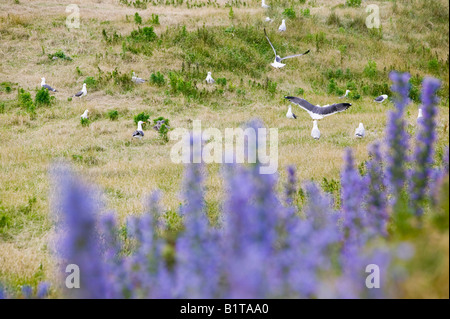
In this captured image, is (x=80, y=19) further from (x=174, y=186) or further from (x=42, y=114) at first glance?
(x=174, y=186)

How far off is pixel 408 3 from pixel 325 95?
12.4 meters

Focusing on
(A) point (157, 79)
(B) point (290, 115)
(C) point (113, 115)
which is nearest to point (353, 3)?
(A) point (157, 79)

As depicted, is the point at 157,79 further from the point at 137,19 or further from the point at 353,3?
the point at 353,3

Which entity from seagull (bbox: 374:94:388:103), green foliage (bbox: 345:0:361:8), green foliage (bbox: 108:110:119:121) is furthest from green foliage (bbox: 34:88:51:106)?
green foliage (bbox: 345:0:361:8)

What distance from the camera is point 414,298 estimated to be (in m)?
1.93

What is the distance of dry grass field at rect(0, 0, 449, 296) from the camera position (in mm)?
7891

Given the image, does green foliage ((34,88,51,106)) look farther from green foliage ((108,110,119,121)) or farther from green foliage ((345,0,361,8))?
green foliage ((345,0,361,8))

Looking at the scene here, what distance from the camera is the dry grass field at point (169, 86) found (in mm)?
7891

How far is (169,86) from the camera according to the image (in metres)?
15.6

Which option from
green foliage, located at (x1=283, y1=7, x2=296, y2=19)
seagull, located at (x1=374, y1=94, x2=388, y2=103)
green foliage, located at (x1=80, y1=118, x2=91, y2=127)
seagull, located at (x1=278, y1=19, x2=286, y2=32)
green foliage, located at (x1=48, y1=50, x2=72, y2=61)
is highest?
green foliage, located at (x1=283, y1=7, x2=296, y2=19)

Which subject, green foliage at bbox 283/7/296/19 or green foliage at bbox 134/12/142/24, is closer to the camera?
green foliage at bbox 134/12/142/24

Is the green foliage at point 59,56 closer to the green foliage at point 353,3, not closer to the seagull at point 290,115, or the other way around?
the seagull at point 290,115

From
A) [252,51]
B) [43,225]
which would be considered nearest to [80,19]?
[252,51]

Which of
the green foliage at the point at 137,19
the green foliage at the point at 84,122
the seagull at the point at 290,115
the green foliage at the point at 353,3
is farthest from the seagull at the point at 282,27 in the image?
the green foliage at the point at 84,122
